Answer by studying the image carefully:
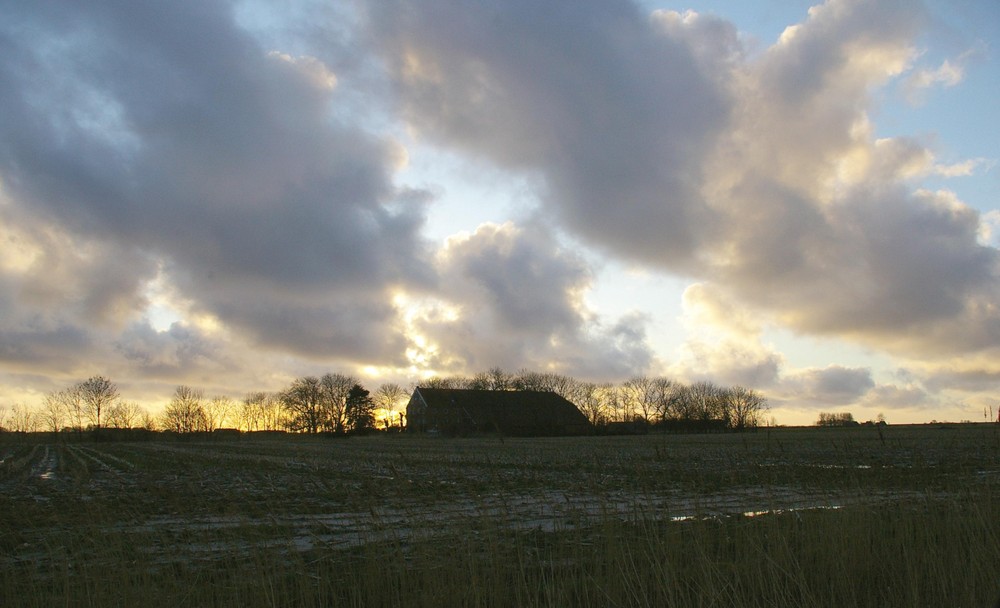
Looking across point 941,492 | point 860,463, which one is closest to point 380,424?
point 860,463

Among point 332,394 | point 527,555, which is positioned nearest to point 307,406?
point 332,394

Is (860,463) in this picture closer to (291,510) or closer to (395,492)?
(395,492)

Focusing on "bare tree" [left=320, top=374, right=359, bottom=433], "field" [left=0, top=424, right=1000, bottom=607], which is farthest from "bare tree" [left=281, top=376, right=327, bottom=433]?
"field" [left=0, top=424, right=1000, bottom=607]

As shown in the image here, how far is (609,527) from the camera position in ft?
27.9

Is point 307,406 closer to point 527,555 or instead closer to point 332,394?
point 332,394

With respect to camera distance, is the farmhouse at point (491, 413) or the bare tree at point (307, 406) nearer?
the farmhouse at point (491, 413)

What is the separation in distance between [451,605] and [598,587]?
1549 mm

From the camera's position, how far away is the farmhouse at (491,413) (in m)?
100

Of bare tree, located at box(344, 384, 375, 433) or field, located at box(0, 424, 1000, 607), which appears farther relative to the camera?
bare tree, located at box(344, 384, 375, 433)

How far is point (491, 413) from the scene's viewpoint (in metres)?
103

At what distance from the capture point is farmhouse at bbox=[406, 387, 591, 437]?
3937 inches

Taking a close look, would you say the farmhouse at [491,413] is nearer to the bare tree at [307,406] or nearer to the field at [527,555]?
the bare tree at [307,406]

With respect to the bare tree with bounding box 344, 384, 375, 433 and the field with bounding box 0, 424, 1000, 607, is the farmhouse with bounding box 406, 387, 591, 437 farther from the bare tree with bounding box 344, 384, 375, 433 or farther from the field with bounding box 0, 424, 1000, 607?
the field with bounding box 0, 424, 1000, 607

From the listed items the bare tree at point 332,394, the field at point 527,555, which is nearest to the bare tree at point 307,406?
the bare tree at point 332,394
